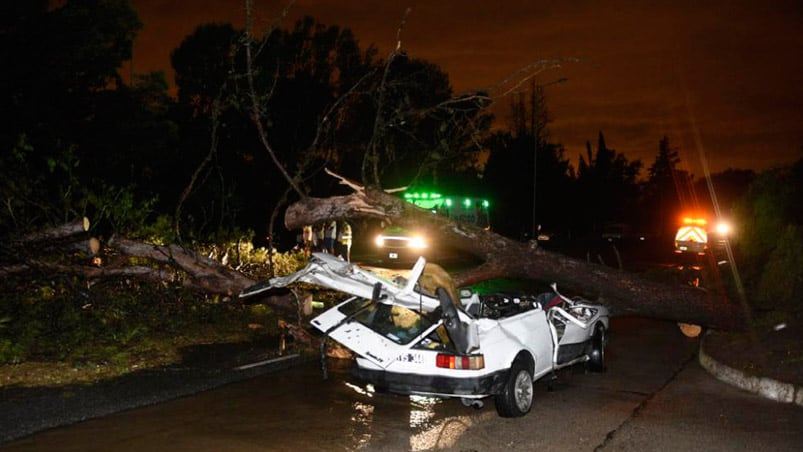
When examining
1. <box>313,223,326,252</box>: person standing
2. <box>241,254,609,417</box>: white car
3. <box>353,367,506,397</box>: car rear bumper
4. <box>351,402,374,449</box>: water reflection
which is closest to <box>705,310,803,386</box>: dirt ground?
<box>241,254,609,417</box>: white car

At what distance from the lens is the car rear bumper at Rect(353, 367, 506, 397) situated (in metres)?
6.79

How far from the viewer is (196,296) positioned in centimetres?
1266

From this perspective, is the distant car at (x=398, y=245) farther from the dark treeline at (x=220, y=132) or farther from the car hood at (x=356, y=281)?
the car hood at (x=356, y=281)

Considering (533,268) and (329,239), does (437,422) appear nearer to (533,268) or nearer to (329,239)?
(533,268)

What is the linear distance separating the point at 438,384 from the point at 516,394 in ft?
2.90

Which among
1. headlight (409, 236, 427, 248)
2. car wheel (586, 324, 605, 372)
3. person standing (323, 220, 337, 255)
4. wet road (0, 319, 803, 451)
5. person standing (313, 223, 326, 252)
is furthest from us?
headlight (409, 236, 427, 248)

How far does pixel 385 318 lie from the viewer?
25.5ft

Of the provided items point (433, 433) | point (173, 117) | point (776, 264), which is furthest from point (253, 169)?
point (433, 433)

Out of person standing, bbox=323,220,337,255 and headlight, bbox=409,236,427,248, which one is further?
headlight, bbox=409,236,427,248

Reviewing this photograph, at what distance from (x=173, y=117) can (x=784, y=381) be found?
3140 cm

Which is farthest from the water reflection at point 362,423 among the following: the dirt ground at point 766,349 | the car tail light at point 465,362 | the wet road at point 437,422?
the dirt ground at point 766,349

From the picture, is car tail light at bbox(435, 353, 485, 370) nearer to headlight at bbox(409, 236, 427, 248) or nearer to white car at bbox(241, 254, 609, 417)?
white car at bbox(241, 254, 609, 417)

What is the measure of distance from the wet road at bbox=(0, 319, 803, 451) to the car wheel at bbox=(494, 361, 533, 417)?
110 millimetres

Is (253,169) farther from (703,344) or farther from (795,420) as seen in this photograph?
(795,420)
